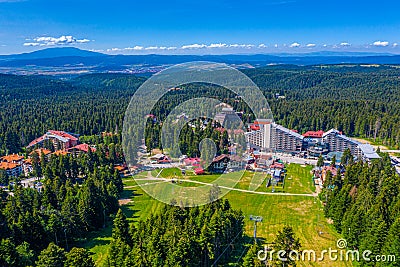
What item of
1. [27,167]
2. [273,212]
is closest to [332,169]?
[273,212]

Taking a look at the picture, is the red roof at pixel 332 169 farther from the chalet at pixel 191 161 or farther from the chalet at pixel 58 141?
the chalet at pixel 58 141

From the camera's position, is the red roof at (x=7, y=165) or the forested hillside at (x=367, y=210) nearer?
the forested hillside at (x=367, y=210)

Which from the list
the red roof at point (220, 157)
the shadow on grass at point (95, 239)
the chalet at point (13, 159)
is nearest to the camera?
the red roof at point (220, 157)

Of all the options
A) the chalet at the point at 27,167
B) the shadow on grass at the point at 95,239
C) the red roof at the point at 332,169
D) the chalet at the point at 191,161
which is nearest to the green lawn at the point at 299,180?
the red roof at the point at 332,169

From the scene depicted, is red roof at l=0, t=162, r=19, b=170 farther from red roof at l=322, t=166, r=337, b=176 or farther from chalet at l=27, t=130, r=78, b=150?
red roof at l=322, t=166, r=337, b=176

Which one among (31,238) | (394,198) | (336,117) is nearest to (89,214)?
(31,238)

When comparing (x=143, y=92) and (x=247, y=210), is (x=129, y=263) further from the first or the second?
(x=247, y=210)

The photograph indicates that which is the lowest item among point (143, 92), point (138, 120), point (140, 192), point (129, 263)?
point (140, 192)

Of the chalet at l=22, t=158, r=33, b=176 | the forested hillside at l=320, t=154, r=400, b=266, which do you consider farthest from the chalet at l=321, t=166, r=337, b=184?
the chalet at l=22, t=158, r=33, b=176
